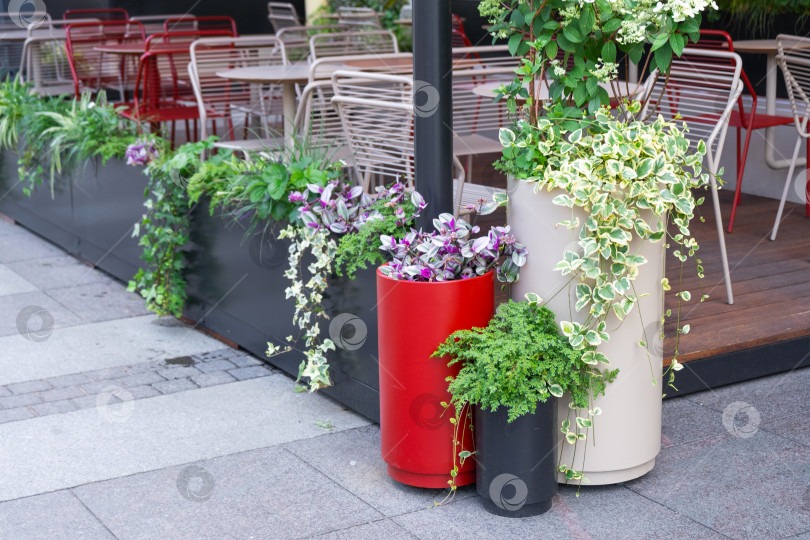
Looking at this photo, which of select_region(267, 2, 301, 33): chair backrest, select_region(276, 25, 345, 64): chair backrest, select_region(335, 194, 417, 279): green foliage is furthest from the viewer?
select_region(267, 2, 301, 33): chair backrest

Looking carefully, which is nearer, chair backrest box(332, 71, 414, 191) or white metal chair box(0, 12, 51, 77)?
chair backrest box(332, 71, 414, 191)

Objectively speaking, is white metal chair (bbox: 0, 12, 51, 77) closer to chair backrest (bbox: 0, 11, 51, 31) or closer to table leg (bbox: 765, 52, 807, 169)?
chair backrest (bbox: 0, 11, 51, 31)

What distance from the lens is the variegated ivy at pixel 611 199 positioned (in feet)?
9.95

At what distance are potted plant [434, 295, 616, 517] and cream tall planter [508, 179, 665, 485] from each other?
70 mm

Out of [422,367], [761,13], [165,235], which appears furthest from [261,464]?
[761,13]

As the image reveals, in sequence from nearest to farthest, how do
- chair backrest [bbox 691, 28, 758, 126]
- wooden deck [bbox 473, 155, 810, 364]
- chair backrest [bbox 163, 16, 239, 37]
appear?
wooden deck [bbox 473, 155, 810, 364] → chair backrest [bbox 691, 28, 758, 126] → chair backrest [bbox 163, 16, 239, 37]

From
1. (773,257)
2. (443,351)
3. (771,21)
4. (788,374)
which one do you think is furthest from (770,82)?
(443,351)

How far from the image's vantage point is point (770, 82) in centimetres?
630

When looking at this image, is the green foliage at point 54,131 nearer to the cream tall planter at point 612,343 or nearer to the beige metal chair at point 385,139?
the beige metal chair at point 385,139

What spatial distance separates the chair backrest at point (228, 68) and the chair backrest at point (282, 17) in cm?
404

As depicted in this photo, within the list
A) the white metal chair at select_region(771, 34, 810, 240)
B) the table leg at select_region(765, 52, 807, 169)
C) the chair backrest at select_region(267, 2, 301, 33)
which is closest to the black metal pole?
the white metal chair at select_region(771, 34, 810, 240)

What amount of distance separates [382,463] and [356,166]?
1429mm

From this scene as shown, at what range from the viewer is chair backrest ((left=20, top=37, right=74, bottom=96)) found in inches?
354

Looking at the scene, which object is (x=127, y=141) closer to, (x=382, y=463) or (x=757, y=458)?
(x=382, y=463)
